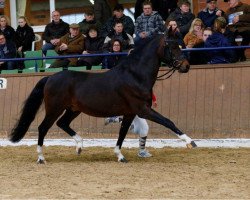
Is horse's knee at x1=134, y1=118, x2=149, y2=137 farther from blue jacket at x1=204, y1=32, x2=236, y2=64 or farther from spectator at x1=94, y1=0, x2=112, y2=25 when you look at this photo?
spectator at x1=94, y1=0, x2=112, y2=25

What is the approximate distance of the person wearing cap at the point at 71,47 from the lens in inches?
628

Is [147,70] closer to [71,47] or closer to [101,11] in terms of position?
[71,47]

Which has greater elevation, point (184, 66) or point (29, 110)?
point (184, 66)

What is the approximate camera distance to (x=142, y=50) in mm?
12234

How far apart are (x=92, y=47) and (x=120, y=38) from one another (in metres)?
0.70

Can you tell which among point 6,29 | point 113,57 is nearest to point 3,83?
point 6,29

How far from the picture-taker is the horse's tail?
1283 cm

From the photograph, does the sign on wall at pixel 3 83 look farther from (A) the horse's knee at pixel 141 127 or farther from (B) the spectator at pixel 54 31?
(A) the horse's knee at pixel 141 127

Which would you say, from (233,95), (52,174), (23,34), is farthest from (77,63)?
(52,174)

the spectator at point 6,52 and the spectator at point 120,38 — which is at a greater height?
the spectator at point 120,38

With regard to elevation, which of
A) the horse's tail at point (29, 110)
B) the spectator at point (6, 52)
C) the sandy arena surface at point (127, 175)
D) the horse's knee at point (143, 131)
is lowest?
the sandy arena surface at point (127, 175)

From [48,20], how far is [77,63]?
4199 mm

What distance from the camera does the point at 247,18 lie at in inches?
576

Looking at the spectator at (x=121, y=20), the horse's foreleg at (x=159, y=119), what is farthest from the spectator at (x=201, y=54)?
the horse's foreleg at (x=159, y=119)
